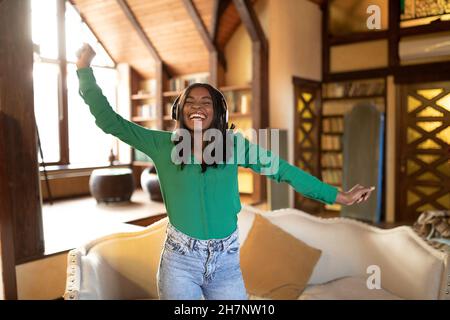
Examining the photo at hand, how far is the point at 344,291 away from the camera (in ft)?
5.20

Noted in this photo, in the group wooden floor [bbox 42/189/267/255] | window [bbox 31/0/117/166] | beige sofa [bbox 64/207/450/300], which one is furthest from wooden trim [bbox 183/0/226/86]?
beige sofa [bbox 64/207/450/300]

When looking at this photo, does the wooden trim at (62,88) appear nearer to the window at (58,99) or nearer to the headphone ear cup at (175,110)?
the window at (58,99)

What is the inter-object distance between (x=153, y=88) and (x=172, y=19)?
54.6 inches

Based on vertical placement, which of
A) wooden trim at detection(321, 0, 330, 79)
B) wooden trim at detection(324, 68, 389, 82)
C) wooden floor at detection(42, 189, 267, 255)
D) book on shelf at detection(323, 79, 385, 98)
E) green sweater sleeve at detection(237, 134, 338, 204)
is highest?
wooden trim at detection(321, 0, 330, 79)

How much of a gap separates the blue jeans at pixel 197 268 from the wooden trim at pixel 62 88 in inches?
191

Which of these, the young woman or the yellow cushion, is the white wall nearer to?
the yellow cushion

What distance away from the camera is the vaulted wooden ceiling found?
511cm

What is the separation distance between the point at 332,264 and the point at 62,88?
4.57 meters

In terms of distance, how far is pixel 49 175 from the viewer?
16.7 feet

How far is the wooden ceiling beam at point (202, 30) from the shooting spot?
4.91 metres

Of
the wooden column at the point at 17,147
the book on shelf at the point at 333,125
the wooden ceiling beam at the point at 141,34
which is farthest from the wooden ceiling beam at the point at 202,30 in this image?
the wooden column at the point at 17,147

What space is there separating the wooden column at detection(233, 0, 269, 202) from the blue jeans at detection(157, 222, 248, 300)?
12.3 ft
